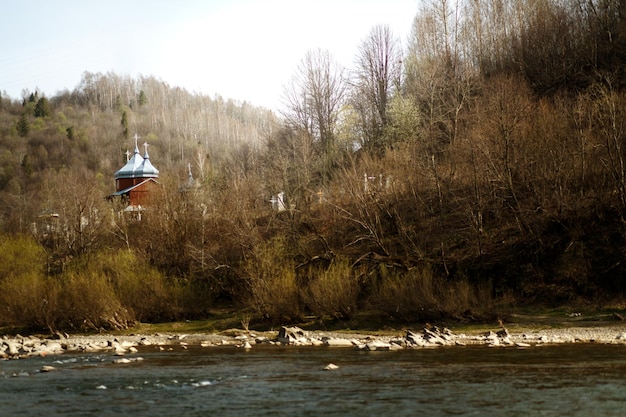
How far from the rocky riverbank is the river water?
1474 millimetres

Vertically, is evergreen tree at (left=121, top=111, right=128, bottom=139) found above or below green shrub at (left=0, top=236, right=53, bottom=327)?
above

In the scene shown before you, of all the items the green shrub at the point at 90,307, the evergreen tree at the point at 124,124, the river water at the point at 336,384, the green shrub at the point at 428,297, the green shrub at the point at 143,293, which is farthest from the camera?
the evergreen tree at the point at 124,124

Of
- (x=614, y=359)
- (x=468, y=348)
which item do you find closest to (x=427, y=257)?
(x=468, y=348)

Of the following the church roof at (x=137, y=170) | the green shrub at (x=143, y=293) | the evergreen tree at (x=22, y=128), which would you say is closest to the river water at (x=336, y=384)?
the green shrub at (x=143, y=293)

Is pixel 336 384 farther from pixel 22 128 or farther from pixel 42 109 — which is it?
pixel 42 109

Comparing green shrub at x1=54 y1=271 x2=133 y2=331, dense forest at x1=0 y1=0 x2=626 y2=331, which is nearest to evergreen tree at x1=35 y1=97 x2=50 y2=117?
dense forest at x1=0 y1=0 x2=626 y2=331

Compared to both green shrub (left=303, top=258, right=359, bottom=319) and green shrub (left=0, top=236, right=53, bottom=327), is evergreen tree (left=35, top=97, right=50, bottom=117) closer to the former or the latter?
green shrub (left=0, top=236, right=53, bottom=327)

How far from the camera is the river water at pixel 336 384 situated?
19203 millimetres

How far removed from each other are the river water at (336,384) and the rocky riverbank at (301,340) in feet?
4.84

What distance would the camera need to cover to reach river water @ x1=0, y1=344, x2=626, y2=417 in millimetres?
19203

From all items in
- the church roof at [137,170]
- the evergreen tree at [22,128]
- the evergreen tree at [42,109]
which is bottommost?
the church roof at [137,170]

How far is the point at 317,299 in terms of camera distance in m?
39.7

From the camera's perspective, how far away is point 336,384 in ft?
74.2

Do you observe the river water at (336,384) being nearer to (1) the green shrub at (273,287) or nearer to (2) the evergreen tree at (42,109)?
(1) the green shrub at (273,287)
